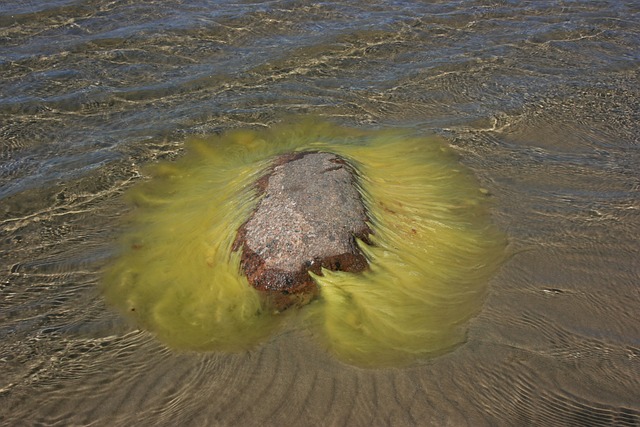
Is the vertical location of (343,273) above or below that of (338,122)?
below

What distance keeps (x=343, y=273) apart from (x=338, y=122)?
2.62 metres

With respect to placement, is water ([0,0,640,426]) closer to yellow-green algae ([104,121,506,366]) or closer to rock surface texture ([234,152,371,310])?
yellow-green algae ([104,121,506,366])

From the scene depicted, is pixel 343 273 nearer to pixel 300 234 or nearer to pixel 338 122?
pixel 300 234

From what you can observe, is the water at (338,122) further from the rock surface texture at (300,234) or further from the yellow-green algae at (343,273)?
the rock surface texture at (300,234)

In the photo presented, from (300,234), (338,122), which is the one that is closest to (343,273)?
(300,234)

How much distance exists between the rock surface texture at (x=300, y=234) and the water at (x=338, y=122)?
0.40 meters

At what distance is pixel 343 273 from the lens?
10.8 ft

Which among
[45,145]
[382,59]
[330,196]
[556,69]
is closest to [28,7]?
[45,145]

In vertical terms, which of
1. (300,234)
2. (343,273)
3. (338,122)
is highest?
(338,122)

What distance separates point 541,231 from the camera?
392 centimetres

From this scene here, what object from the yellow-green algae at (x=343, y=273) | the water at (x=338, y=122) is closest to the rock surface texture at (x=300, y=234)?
the yellow-green algae at (x=343, y=273)

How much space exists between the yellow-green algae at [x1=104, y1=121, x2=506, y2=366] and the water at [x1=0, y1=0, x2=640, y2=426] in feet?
0.45

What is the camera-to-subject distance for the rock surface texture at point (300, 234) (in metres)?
3.24

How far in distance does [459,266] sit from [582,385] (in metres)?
1.07
